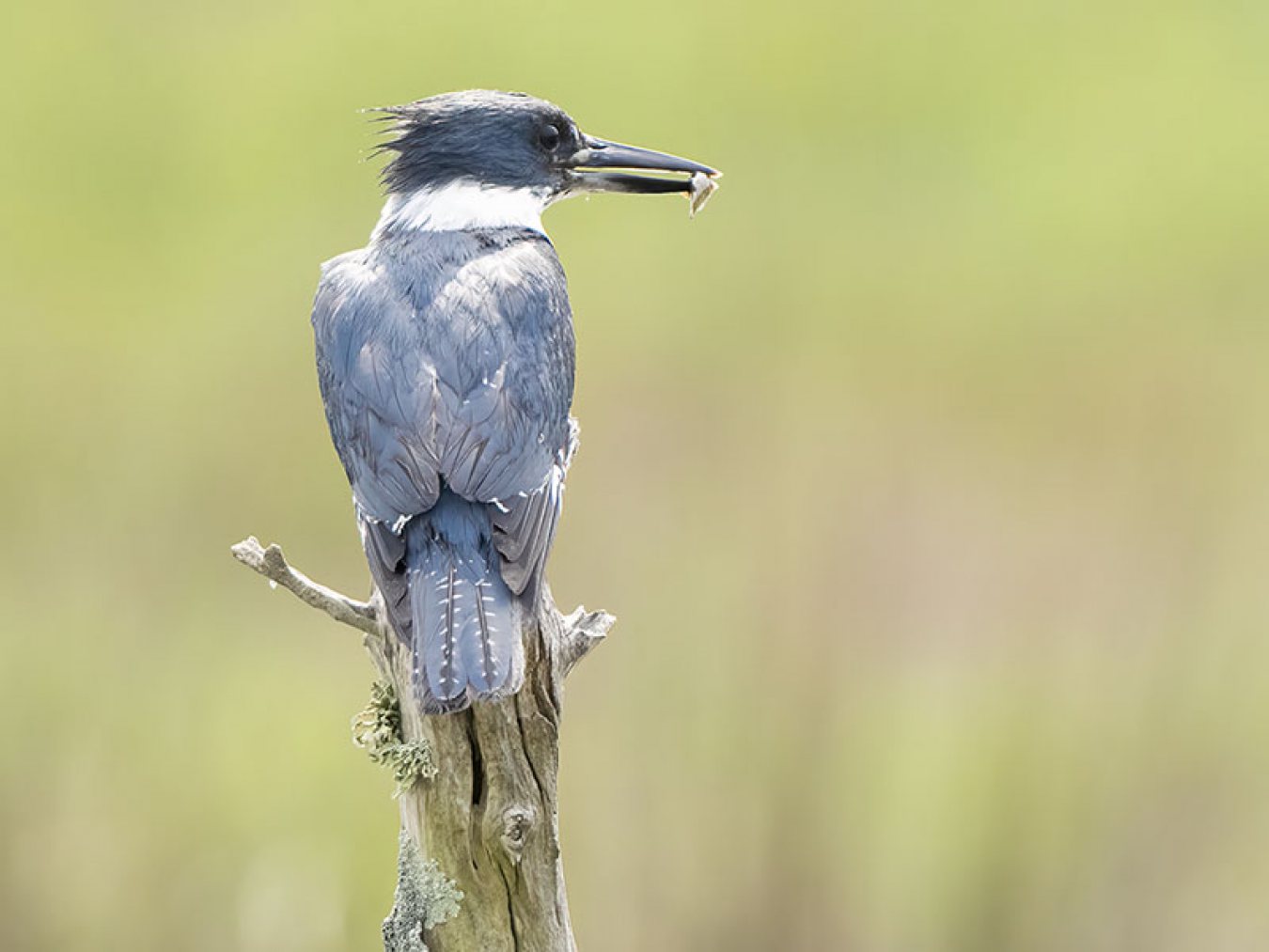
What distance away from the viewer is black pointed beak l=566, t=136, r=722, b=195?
163 inches

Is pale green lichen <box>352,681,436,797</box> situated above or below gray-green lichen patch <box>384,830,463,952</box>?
above

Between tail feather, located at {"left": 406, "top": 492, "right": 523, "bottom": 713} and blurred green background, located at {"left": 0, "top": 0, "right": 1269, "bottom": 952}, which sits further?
blurred green background, located at {"left": 0, "top": 0, "right": 1269, "bottom": 952}

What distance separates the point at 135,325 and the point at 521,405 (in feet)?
12.6

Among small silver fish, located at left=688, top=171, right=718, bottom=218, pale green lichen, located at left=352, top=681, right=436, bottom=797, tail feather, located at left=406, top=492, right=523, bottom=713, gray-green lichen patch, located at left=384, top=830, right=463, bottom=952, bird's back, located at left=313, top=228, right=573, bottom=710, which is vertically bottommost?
gray-green lichen patch, located at left=384, top=830, right=463, bottom=952

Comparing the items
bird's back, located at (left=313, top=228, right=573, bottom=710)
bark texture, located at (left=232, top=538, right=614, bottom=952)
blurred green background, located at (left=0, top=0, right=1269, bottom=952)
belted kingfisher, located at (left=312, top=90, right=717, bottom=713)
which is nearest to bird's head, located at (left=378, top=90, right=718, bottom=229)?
belted kingfisher, located at (left=312, top=90, right=717, bottom=713)

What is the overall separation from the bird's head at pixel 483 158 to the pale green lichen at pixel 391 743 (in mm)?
1193

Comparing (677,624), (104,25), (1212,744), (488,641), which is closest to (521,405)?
(488,641)

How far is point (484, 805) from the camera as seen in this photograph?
3.11 meters

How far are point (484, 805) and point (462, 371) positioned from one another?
80 cm

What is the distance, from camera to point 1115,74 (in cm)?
839

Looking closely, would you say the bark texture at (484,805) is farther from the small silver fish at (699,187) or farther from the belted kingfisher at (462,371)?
the small silver fish at (699,187)

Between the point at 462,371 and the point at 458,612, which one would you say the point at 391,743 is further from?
the point at 462,371

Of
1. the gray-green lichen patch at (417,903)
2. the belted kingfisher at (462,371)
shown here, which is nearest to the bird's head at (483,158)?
the belted kingfisher at (462,371)

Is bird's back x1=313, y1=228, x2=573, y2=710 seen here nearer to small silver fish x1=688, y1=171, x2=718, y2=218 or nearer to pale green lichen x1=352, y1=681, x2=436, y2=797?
pale green lichen x1=352, y1=681, x2=436, y2=797
